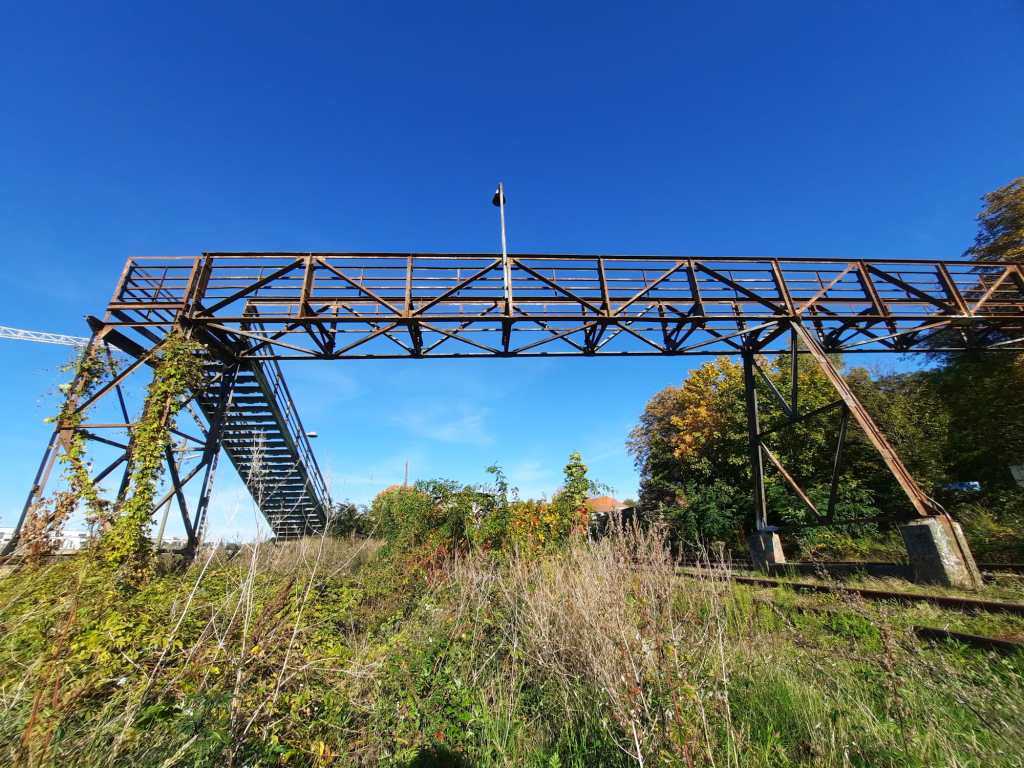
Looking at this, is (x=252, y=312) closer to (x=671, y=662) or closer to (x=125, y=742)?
(x=125, y=742)

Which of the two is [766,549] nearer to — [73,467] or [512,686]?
[512,686]

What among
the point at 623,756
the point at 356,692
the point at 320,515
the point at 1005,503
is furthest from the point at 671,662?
the point at 1005,503

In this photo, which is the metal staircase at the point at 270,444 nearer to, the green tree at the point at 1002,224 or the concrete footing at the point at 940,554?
the concrete footing at the point at 940,554

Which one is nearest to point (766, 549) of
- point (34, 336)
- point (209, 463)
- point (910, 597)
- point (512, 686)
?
point (910, 597)

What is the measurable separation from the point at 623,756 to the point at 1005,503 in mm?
17332

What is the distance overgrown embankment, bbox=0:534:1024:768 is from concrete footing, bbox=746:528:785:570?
480 cm

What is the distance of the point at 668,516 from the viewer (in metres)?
18.6

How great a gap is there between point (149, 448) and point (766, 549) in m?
13.6

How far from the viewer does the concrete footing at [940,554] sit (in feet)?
21.7

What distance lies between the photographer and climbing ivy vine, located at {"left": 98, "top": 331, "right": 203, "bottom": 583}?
7.11m

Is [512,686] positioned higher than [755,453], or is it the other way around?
[755,453]

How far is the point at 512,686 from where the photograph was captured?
142 inches

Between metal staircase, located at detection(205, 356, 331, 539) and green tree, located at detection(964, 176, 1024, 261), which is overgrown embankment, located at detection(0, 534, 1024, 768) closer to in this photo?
metal staircase, located at detection(205, 356, 331, 539)

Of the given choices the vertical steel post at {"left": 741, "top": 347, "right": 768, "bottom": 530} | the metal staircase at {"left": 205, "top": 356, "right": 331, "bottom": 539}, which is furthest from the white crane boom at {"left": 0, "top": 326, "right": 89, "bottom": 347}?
the vertical steel post at {"left": 741, "top": 347, "right": 768, "bottom": 530}
